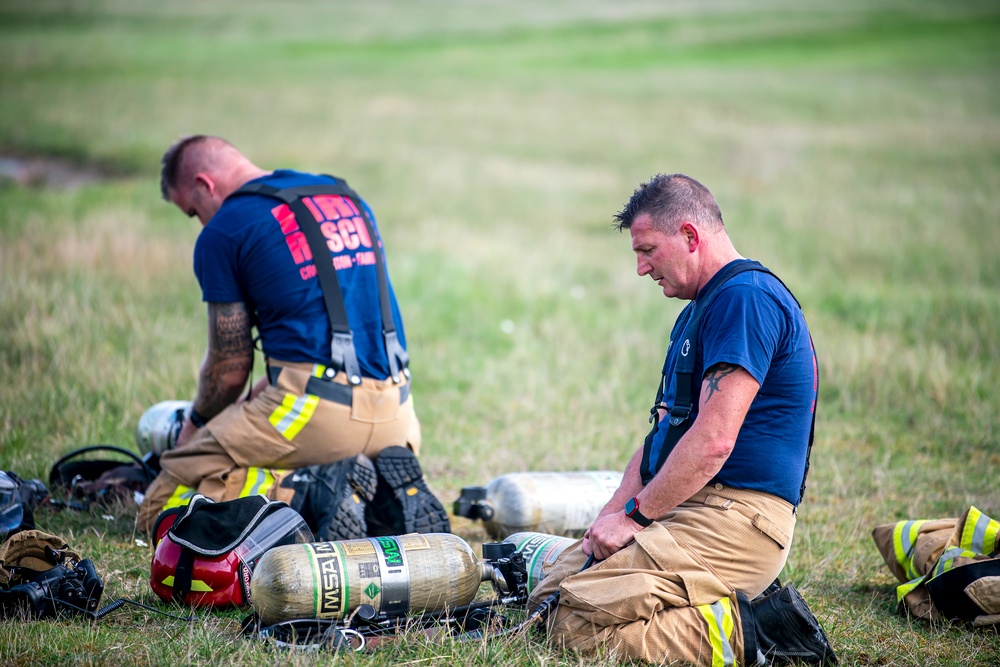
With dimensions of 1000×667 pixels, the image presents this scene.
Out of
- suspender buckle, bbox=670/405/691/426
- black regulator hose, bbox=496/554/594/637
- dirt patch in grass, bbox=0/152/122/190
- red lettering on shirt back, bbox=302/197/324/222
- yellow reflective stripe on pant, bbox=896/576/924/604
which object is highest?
dirt patch in grass, bbox=0/152/122/190

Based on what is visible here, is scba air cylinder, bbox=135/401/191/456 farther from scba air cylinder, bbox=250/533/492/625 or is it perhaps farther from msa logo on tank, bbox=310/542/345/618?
msa logo on tank, bbox=310/542/345/618

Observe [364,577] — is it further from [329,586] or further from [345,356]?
[345,356]

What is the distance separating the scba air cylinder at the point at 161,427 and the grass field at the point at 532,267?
0.65 m

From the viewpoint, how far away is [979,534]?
5.23 metres

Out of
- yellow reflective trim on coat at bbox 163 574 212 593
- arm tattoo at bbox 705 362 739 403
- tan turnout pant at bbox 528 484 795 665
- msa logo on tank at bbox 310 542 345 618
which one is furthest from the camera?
yellow reflective trim on coat at bbox 163 574 212 593

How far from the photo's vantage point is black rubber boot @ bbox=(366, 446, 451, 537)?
5.67 meters

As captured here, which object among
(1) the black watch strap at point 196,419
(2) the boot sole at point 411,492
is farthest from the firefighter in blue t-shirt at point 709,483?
(1) the black watch strap at point 196,419

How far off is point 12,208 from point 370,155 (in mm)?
8053

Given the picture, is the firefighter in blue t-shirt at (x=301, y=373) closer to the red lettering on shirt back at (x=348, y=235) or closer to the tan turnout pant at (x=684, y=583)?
the red lettering on shirt back at (x=348, y=235)

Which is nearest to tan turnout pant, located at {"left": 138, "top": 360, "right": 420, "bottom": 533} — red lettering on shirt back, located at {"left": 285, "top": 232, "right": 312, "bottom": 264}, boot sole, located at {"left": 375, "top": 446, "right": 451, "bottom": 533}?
boot sole, located at {"left": 375, "top": 446, "right": 451, "bottom": 533}

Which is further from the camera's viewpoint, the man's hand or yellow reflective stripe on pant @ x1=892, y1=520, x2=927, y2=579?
yellow reflective stripe on pant @ x1=892, y1=520, x2=927, y2=579

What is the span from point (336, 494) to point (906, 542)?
3150mm

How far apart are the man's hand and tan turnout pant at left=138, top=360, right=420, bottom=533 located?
1.85m

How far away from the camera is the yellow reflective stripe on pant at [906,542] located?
5484 millimetres
